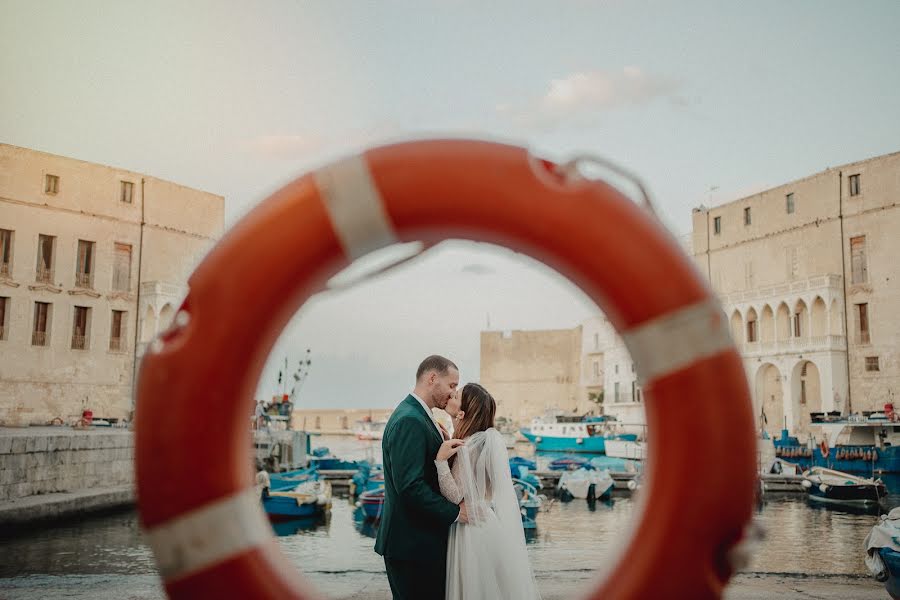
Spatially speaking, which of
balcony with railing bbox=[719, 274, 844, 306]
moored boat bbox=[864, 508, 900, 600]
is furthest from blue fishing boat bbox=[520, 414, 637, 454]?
moored boat bbox=[864, 508, 900, 600]

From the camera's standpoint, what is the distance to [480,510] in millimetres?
3475

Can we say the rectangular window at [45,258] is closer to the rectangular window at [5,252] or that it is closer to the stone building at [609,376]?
the rectangular window at [5,252]

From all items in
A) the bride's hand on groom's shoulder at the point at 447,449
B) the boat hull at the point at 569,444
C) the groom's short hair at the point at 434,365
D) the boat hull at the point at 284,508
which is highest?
the groom's short hair at the point at 434,365

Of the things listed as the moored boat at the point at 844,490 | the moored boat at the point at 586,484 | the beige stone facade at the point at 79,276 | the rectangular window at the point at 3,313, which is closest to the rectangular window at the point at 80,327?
the beige stone facade at the point at 79,276

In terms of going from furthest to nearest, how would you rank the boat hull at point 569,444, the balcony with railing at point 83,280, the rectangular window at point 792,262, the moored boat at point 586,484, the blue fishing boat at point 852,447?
the boat hull at point 569,444
the rectangular window at point 792,262
the balcony with railing at point 83,280
the blue fishing boat at point 852,447
the moored boat at point 586,484

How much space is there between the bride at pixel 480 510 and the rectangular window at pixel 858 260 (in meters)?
32.5

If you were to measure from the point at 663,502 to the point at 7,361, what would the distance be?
28.7 metres

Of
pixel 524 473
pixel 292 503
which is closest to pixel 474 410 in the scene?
pixel 292 503

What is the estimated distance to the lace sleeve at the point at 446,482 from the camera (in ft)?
10.7

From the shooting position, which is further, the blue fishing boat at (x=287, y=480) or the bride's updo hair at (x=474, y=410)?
the blue fishing boat at (x=287, y=480)

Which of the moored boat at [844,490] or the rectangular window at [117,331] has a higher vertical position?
the rectangular window at [117,331]

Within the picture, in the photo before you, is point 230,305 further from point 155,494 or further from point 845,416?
point 845,416

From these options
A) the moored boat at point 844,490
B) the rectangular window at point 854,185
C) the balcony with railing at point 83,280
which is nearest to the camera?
the moored boat at point 844,490

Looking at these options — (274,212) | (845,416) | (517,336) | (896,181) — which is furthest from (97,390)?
(517,336)
